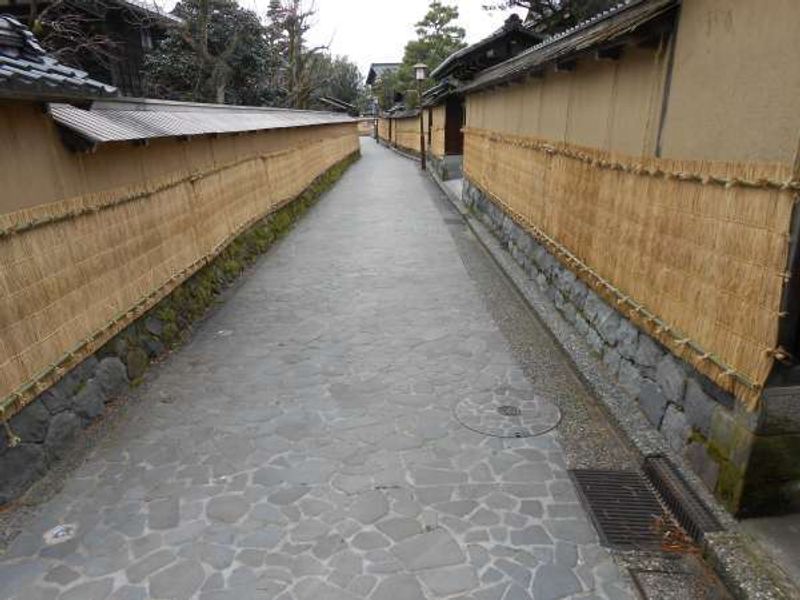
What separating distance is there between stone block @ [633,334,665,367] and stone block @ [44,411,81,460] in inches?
232

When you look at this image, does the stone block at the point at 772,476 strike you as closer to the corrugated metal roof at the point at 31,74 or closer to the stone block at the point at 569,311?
the stone block at the point at 569,311

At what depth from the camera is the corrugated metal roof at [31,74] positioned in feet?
13.3

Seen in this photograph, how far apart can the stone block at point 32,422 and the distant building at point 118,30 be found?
18011 mm

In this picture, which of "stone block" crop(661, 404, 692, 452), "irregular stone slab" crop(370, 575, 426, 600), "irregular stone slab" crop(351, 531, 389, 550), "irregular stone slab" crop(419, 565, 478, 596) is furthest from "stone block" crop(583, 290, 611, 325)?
"irregular stone slab" crop(370, 575, 426, 600)

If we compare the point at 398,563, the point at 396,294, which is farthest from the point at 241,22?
the point at 398,563

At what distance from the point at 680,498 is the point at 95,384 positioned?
19.2ft

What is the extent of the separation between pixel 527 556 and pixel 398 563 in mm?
966

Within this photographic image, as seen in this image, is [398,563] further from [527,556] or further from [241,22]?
[241,22]

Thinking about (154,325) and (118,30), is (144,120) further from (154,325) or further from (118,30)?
(118,30)

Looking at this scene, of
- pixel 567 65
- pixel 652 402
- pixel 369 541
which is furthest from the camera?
pixel 567 65

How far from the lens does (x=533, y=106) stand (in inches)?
408

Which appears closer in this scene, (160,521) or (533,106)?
(160,521)

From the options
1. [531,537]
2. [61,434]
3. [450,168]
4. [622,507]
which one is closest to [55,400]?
[61,434]

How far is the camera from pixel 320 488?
480 centimetres
